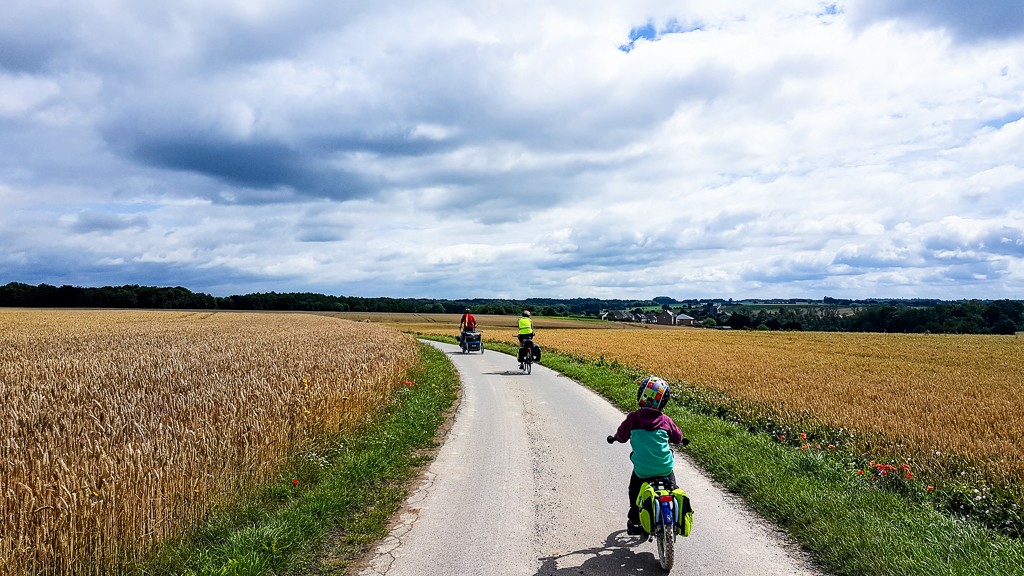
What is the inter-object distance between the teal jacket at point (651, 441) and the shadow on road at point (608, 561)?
70 cm

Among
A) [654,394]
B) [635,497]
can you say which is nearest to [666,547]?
[635,497]

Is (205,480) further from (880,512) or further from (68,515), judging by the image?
(880,512)

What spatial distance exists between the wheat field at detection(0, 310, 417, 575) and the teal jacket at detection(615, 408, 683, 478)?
429 centimetres

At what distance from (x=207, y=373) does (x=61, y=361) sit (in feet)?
16.0

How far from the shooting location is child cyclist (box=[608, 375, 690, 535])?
5.56m

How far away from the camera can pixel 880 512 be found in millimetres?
6148

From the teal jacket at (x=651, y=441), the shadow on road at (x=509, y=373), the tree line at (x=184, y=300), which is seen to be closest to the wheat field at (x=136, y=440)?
the teal jacket at (x=651, y=441)

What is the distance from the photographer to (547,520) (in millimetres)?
6102

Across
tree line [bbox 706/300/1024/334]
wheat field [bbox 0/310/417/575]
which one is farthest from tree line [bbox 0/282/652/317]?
wheat field [bbox 0/310/417/575]

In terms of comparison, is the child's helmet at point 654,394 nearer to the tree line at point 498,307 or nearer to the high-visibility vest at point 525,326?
the high-visibility vest at point 525,326

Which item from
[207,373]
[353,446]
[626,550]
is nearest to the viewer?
[626,550]

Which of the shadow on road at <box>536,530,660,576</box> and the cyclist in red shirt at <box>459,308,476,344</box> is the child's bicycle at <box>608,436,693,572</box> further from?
the cyclist in red shirt at <box>459,308,476,344</box>

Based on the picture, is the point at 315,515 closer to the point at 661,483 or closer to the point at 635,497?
the point at 635,497

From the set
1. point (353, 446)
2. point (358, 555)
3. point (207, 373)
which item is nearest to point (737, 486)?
point (358, 555)
